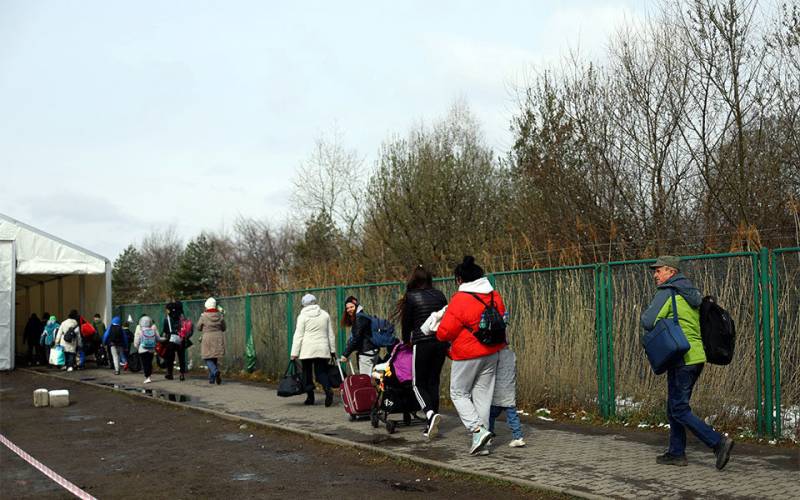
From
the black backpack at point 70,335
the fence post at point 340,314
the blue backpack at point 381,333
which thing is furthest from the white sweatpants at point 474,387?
the black backpack at point 70,335

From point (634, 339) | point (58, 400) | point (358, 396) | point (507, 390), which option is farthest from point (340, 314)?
point (507, 390)

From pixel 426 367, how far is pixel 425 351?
0.20 m

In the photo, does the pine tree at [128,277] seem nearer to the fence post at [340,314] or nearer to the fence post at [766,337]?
the fence post at [340,314]

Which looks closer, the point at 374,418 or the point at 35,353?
the point at 374,418

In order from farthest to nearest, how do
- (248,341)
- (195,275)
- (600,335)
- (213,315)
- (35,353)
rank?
(195,275) < (35,353) < (248,341) < (213,315) < (600,335)

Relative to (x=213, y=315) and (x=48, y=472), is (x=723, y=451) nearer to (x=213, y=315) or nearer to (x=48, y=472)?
(x=48, y=472)

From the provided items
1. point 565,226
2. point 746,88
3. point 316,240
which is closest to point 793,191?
point 746,88

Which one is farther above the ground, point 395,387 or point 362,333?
point 362,333

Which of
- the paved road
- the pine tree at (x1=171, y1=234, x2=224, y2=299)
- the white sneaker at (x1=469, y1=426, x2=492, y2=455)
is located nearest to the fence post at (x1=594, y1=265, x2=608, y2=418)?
the paved road

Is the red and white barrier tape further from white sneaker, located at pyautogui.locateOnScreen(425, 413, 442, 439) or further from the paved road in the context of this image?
white sneaker, located at pyautogui.locateOnScreen(425, 413, 442, 439)

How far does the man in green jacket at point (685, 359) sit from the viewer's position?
752 cm

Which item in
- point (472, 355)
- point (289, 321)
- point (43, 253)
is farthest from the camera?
point (43, 253)

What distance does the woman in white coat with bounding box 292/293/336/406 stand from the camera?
13.6 metres

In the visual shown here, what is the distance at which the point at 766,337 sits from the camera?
8969mm
